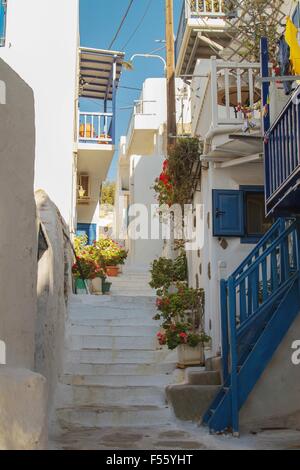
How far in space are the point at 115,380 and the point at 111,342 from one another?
3.52 ft

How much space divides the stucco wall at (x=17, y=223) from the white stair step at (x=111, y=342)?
376cm

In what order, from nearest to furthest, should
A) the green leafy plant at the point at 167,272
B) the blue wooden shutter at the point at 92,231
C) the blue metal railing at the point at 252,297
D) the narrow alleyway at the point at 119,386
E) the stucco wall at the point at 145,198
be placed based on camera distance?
the narrow alleyway at the point at 119,386
the blue metal railing at the point at 252,297
the green leafy plant at the point at 167,272
the stucco wall at the point at 145,198
the blue wooden shutter at the point at 92,231

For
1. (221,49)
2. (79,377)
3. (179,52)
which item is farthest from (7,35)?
(79,377)

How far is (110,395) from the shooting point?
829 centimetres

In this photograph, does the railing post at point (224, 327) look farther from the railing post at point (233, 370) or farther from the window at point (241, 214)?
the window at point (241, 214)

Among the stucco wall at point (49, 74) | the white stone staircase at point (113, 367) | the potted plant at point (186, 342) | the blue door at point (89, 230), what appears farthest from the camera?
the blue door at point (89, 230)

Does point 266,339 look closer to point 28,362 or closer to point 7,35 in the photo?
point 28,362

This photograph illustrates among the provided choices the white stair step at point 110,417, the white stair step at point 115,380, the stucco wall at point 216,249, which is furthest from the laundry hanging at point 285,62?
the white stair step at point 110,417

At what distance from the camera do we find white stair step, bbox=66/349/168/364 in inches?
363

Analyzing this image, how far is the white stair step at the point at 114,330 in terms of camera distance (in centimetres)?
992

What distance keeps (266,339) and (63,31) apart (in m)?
10.2

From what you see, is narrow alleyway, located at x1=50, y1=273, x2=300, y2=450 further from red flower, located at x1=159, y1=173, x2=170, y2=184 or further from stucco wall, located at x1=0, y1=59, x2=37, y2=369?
red flower, located at x1=159, y1=173, x2=170, y2=184

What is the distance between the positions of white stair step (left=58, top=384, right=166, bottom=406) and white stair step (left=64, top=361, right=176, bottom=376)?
0.50 metres

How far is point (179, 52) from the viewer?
14.6 meters
